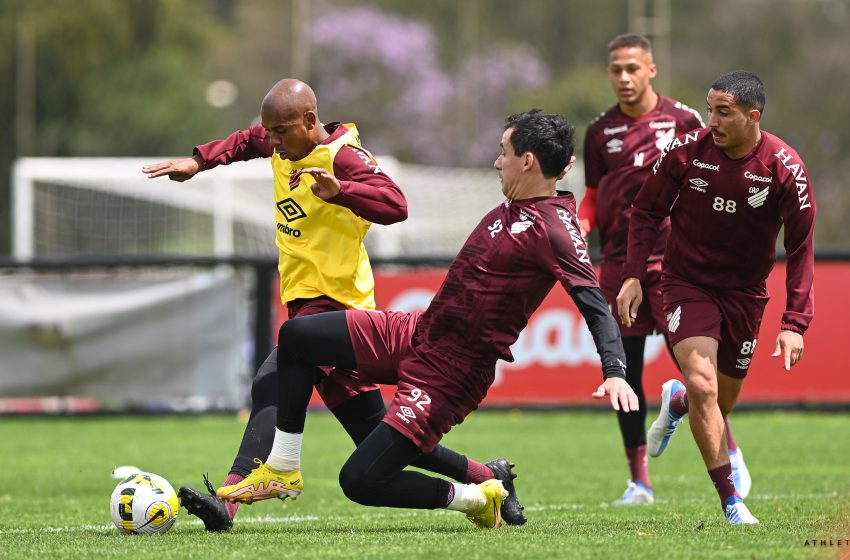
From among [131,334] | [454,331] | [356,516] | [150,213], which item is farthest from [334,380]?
[150,213]

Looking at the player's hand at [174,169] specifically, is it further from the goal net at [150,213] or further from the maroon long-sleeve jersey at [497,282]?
the goal net at [150,213]

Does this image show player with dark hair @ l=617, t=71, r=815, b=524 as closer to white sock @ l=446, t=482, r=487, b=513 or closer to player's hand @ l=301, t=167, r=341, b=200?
white sock @ l=446, t=482, r=487, b=513

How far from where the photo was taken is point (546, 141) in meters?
6.84

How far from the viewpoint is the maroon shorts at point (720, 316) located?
767cm

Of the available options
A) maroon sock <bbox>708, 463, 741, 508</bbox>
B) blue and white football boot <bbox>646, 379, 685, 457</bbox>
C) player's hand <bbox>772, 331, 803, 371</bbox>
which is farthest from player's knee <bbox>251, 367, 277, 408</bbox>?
player's hand <bbox>772, 331, 803, 371</bbox>

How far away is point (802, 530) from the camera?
7.05 m

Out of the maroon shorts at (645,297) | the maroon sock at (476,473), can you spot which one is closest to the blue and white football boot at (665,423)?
the maroon shorts at (645,297)

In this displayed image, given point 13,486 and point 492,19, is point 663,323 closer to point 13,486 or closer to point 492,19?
point 13,486

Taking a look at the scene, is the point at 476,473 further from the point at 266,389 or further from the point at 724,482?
the point at 724,482

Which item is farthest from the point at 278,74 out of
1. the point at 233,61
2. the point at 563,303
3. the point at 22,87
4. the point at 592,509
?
the point at 592,509

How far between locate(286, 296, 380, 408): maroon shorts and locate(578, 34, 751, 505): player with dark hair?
235cm

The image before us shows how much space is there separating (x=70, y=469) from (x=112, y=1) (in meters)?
31.6

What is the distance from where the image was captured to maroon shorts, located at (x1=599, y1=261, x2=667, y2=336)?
9.16m

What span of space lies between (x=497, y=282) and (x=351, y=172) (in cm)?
95
